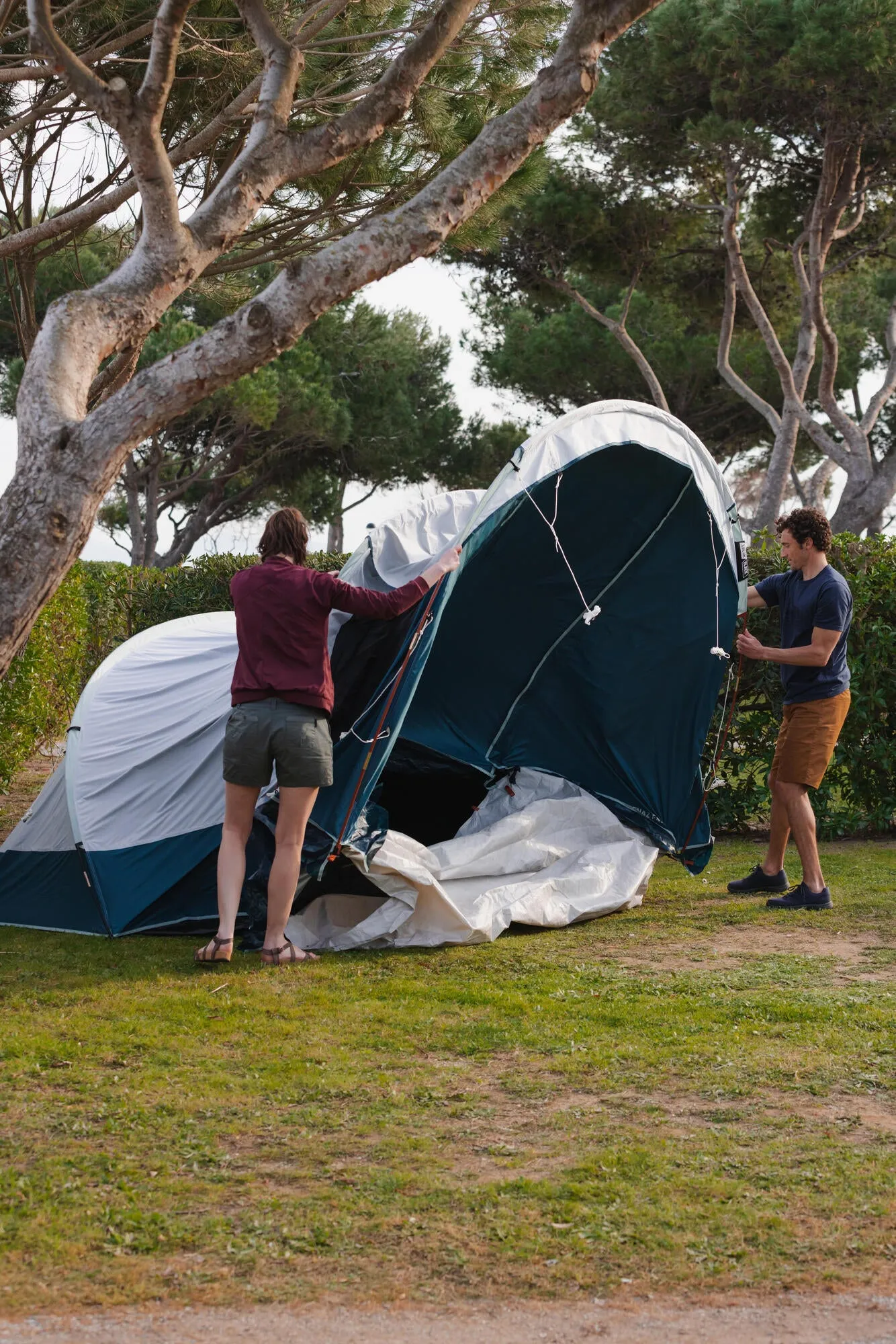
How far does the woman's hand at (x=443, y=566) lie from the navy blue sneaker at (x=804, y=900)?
2240 millimetres

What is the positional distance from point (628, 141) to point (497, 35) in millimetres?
8965

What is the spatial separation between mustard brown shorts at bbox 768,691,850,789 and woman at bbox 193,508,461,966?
195 cm

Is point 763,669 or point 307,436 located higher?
point 307,436

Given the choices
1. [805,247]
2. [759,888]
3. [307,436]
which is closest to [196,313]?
[307,436]

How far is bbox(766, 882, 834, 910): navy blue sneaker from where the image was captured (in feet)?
18.3

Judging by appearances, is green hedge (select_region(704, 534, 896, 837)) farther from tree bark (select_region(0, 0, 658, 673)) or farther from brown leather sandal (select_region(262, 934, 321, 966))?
brown leather sandal (select_region(262, 934, 321, 966))

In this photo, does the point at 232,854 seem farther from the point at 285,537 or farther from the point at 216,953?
the point at 285,537

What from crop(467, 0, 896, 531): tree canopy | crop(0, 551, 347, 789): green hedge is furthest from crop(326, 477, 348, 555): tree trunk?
crop(0, 551, 347, 789): green hedge

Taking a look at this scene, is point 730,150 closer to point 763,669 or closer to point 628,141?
point 628,141

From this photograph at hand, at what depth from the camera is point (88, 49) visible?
698 cm

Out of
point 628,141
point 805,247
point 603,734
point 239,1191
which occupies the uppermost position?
point 628,141

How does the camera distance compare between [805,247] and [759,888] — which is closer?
[759,888]

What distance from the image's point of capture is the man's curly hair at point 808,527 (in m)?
5.57

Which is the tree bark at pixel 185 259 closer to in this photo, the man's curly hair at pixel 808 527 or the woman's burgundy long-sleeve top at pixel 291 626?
the woman's burgundy long-sleeve top at pixel 291 626
